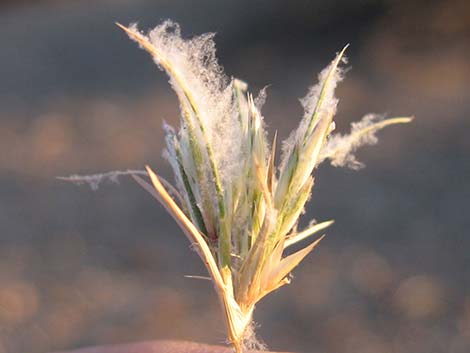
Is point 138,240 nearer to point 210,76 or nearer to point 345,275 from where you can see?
point 345,275

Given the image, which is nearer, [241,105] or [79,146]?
[241,105]

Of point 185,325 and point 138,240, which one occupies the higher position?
point 138,240

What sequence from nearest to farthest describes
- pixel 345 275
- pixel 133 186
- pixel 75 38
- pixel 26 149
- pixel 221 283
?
pixel 221 283, pixel 345 275, pixel 133 186, pixel 26 149, pixel 75 38

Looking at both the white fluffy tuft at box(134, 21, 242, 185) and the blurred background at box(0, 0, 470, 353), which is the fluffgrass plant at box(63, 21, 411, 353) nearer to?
the white fluffy tuft at box(134, 21, 242, 185)

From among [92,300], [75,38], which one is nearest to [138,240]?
[92,300]

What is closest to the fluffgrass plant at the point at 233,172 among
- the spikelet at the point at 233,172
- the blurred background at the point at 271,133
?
the spikelet at the point at 233,172

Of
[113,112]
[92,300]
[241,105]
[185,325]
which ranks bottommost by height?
[241,105]
